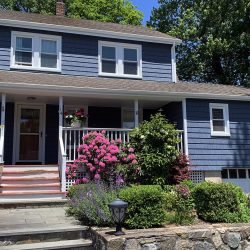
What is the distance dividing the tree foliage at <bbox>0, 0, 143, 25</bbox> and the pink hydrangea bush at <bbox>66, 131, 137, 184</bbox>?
1860 centimetres

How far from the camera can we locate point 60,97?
1118 centimetres

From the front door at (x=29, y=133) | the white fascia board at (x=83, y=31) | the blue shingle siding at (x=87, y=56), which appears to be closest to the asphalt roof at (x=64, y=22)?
the white fascia board at (x=83, y=31)

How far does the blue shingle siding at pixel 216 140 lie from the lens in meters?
12.6

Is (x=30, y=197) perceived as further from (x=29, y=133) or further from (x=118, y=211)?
(x=118, y=211)

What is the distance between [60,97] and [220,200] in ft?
20.6

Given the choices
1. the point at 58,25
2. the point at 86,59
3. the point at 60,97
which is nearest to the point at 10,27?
the point at 58,25

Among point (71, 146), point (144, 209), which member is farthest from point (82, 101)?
point (144, 209)

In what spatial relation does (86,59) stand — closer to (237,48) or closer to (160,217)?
(160,217)

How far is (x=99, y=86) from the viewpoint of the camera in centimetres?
1163

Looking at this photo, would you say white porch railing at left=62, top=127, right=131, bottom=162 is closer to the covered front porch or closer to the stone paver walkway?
the covered front porch

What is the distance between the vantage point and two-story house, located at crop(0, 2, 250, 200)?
39.8 ft

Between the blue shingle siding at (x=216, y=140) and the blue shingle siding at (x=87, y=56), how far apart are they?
2.64 metres

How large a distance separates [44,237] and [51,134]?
7.38 m

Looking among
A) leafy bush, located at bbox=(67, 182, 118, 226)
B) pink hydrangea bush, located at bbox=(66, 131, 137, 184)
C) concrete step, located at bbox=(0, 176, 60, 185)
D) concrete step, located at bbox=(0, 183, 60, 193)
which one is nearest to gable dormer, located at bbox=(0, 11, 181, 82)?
pink hydrangea bush, located at bbox=(66, 131, 137, 184)
